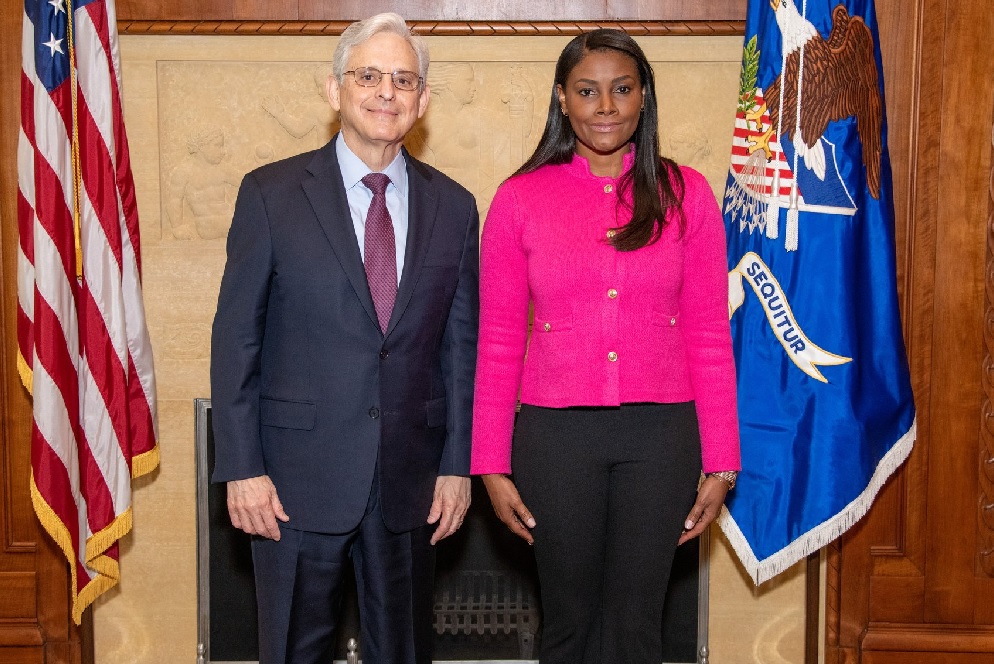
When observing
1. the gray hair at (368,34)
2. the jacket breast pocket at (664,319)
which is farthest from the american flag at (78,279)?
the jacket breast pocket at (664,319)

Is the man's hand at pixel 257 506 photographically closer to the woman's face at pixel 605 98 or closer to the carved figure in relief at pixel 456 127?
the woman's face at pixel 605 98

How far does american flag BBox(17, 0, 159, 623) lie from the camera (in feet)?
7.68

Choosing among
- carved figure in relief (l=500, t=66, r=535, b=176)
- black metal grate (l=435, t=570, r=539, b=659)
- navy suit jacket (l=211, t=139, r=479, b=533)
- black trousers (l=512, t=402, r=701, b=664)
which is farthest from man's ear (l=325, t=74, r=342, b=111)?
black metal grate (l=435, t=570, r=539, b=659)

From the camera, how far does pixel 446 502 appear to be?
192cm

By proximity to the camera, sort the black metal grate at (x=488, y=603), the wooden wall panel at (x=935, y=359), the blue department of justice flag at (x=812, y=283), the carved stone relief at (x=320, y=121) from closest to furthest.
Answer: the blue department of justice flag at (x=812, y=283) < the wooden wall panel at (x=935, y=359) < the carved stone relief at (x=320, y=121) < the black metal grate at (x=488, y=603)

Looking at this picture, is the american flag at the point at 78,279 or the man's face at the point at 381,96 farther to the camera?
the american flag at the point at 78,279

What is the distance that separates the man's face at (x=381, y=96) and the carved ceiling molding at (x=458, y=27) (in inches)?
34.9

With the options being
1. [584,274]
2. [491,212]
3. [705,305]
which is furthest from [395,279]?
[705,305]

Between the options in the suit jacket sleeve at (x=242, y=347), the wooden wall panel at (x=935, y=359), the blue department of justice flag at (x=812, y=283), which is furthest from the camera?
the wooden wall panel at (x=935, y=359)

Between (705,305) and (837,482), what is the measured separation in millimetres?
823

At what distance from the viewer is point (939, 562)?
107 inches

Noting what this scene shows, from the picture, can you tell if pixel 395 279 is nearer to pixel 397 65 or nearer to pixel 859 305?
pixel 397 65

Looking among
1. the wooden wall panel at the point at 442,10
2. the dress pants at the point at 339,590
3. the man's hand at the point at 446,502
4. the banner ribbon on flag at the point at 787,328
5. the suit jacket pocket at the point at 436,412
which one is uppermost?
the wooden wall panel at the point at 442,10

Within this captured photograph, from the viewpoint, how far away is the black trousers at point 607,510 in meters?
1.79
